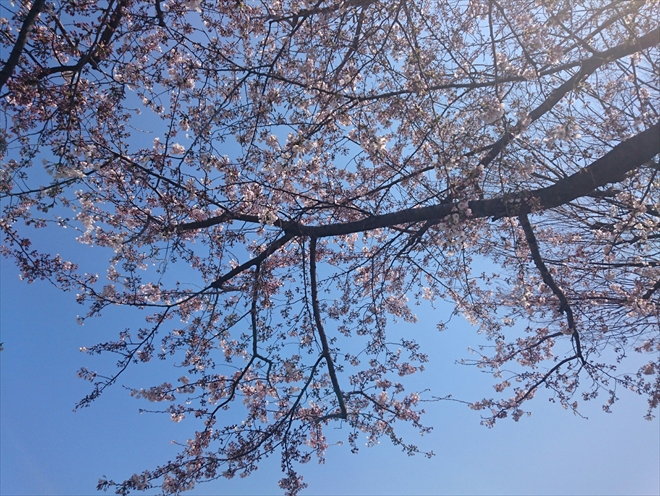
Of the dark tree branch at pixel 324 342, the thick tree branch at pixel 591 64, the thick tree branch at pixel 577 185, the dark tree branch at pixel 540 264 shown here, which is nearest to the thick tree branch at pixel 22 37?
the dark tree branch at pixel 324 342

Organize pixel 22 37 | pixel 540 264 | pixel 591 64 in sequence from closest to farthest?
1. pixel 22 37
2. pixel 591 64
3. pixel 540 264

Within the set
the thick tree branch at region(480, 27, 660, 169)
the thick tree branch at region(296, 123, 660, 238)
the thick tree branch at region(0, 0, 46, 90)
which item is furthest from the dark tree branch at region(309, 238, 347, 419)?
the thick tree branch at region(0, 0, 46, 90)

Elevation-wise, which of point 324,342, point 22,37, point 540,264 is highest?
point 22,37

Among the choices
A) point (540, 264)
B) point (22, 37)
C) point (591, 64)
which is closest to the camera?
point (22, 37)

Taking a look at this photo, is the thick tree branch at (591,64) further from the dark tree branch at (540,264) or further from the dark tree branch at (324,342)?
the dark tree branch at (324,342)

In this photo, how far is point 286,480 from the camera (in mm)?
5641

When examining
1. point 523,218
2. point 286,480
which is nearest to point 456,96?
point 523,218

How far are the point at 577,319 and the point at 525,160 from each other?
4.31 metres

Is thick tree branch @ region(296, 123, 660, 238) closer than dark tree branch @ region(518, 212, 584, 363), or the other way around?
thick tree branch @ region(296, 123, 660, 238)

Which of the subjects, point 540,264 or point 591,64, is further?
point 540,264

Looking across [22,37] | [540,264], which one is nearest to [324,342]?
[540,264]

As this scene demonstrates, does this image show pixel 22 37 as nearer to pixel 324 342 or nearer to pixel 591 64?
pixel 324 342

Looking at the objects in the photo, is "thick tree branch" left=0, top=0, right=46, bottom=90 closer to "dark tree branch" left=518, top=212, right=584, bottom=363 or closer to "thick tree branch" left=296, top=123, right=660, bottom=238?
"thick tree branch" left=296, top=123, right=660, bottom=238

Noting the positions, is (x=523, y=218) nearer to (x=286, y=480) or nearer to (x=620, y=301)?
(x=620, y=301)
